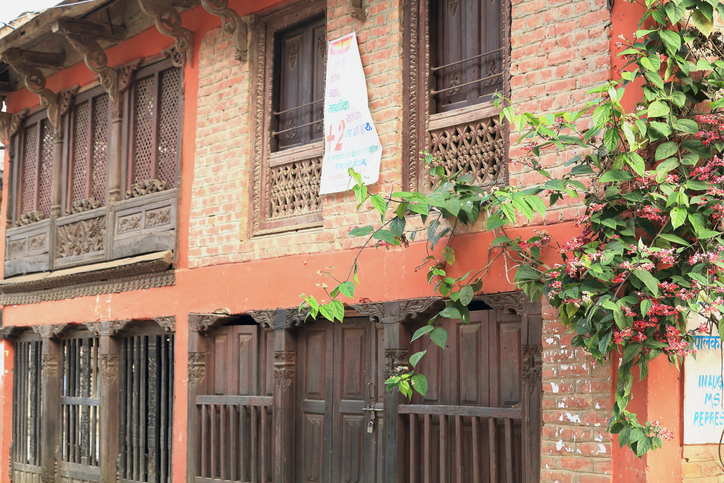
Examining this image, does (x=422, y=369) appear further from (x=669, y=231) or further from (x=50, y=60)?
(x=50, y=60)

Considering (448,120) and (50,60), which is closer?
(448,120)

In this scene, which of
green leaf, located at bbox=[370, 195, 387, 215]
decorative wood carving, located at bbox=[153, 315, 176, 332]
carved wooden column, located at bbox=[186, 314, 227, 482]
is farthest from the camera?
decorative wood carving, located at bbox=[153, 315, 176, 332]

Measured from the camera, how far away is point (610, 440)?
18.6 feet

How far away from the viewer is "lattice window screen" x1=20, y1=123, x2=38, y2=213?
12.4 metres

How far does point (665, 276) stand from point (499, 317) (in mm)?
1635

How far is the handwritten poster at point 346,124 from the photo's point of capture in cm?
754

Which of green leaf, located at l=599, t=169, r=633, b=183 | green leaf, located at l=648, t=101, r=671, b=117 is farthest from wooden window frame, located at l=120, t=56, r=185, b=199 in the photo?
green leaf, located at l=648, t=101, r=671, b=117

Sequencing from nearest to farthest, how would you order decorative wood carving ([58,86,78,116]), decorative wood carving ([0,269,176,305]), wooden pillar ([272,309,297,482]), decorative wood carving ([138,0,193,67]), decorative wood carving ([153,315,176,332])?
wooden pillar ([272,309,297,482]) < decorative wood carving ([138,0,193,67]) < decorative wood carving ([153,315,176,332]) < decorative wood carving ([0,269,176,305]) < decorative wood carving ([58,86,78,116])

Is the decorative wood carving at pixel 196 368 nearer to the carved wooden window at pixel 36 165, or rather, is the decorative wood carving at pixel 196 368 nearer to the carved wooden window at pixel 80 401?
the carved wooden window at pixel 80 401

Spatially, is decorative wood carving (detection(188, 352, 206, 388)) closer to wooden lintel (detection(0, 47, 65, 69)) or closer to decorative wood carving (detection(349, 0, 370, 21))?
decorative wood carving (detection(349, 0, 370, 21))

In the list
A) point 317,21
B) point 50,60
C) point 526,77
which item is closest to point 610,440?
point 526,77

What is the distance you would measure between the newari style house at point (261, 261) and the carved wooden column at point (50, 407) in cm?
3

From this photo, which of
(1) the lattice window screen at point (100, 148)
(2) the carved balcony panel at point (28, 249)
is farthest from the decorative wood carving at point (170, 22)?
(2) the carved balcony panel at point (28, 249)

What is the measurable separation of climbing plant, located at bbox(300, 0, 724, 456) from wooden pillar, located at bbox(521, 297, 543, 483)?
13.7 inches
